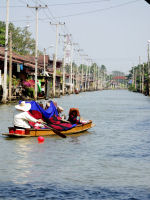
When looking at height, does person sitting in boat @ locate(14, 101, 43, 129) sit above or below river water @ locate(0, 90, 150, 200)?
above

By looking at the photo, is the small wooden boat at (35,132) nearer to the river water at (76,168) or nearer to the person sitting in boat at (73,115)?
the river water at (76,168)

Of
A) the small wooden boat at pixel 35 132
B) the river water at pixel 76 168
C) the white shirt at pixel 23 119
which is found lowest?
the river water at pixel 76 168

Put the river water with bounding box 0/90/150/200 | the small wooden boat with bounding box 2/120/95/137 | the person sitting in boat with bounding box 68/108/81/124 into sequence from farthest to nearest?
the person sitting in boat with bounding box 68/108/81/124 < the small wooden boat with bounding box 2/120/95/137 < the river water with bounding box 0/90/150/200

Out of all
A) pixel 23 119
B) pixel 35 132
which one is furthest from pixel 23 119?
pixel 35 132

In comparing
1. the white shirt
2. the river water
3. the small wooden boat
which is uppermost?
the white shirt

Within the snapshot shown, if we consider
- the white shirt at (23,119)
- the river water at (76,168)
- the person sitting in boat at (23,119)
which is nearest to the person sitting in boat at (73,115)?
the river water at (76,168)

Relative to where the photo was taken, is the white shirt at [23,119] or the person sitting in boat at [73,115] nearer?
the white shirt at [23,119]

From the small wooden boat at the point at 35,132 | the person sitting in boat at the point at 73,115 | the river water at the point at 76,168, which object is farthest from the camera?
the person sitting in boat at the point at 73,115

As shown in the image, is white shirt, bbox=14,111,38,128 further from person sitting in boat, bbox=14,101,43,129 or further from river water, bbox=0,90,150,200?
river water, bbox=0,90,150,200

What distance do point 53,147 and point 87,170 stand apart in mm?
4902

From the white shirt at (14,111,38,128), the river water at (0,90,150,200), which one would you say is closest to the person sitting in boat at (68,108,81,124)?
the river water at (0,90,150,200)

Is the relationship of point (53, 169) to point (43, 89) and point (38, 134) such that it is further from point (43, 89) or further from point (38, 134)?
point (43, 89)

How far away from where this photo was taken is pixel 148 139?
21.1m

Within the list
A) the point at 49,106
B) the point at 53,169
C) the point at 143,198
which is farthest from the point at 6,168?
the point at 49,106
